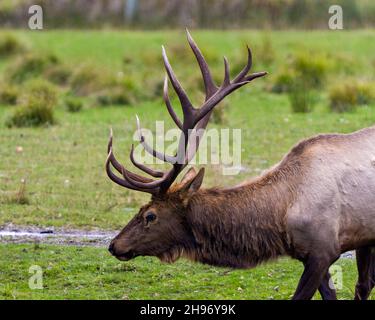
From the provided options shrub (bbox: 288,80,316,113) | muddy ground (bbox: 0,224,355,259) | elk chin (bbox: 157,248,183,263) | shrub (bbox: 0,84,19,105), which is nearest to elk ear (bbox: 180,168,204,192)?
elk chin (bbox: 157,248,183,263)

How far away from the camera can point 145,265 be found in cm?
1030

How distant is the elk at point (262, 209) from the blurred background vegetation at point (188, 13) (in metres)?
20.4

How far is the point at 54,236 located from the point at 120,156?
12.7ft

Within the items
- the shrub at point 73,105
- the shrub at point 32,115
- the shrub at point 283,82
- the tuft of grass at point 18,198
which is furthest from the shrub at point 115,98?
the tuft of grass at point 18,198

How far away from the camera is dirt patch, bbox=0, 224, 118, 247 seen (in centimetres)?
1122

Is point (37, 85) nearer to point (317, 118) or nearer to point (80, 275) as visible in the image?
point (317, 118)

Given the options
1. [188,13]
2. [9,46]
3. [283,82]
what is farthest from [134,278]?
[188,13]

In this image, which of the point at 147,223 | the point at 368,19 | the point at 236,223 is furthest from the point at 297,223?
the point at 368,19

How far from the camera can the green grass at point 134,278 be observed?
940 cm

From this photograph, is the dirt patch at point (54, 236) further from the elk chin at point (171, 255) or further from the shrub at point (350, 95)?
the shrub at point (350, 95)

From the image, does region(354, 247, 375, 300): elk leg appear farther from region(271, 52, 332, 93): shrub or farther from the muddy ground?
region(271, 52, 332, 93): shrub

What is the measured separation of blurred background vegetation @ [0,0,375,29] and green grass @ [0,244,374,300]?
748 inches

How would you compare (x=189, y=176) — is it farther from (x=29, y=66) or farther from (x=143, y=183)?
(x=29, y=66)
